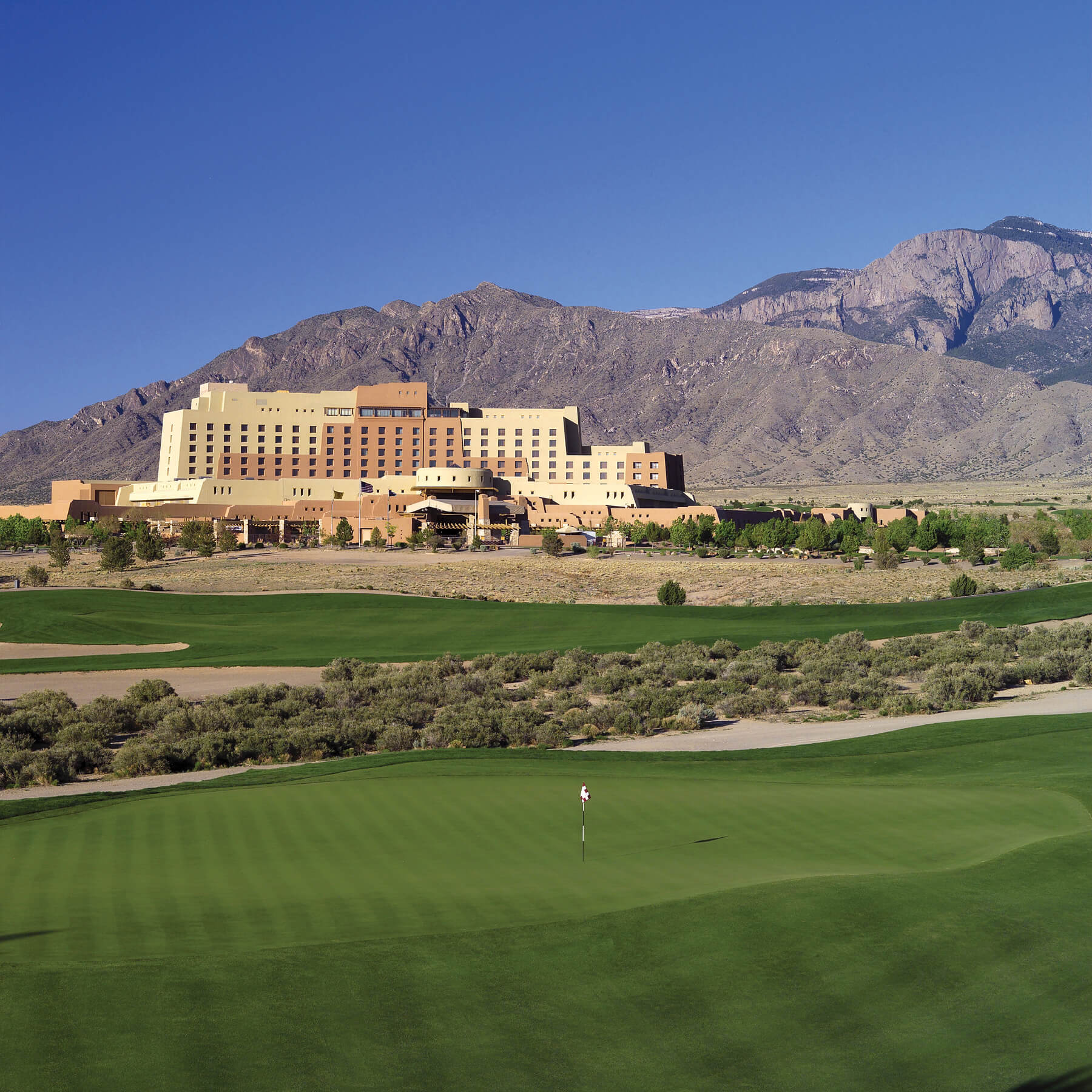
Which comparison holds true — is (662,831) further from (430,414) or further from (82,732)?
(430,414)

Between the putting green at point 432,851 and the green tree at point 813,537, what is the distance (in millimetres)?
86043

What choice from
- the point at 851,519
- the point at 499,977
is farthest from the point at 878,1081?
the point at 851,519

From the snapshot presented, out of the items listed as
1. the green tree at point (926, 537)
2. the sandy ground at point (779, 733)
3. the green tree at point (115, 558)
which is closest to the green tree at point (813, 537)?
the green tree at point (926, 537)

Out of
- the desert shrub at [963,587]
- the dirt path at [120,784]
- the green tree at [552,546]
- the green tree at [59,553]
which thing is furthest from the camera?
the green tree at [552,546]

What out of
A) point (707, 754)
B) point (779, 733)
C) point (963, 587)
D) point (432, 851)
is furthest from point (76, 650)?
point (963, 587)

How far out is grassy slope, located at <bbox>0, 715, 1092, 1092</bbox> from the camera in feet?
23.8

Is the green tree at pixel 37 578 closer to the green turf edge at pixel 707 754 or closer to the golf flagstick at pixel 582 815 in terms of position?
the green turf edge at pixel 707 754

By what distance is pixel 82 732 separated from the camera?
25.4 metres

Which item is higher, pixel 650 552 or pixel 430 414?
A: pixel 430 414

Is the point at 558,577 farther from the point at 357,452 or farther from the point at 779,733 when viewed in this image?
the point at 357,452

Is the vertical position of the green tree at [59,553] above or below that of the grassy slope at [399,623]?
above

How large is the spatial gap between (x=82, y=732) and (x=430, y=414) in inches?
5322

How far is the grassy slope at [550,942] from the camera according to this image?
7.24 meters

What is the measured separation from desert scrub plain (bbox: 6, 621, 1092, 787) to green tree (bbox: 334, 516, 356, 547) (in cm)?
6845
